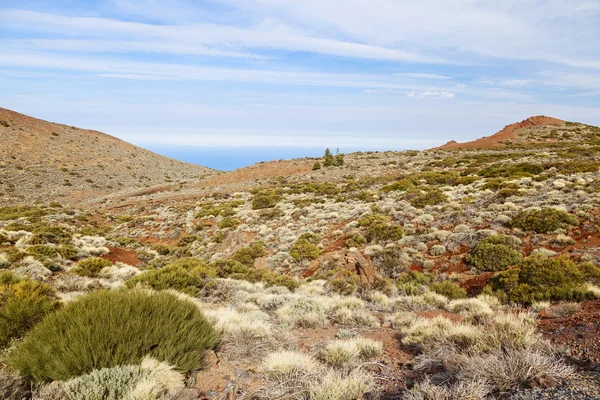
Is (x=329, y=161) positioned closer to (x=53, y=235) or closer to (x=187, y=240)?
(x=187, y=240)

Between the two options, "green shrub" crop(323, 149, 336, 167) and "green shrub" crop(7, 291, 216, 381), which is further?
"green shrub" crop(323, 149, 336, 167)

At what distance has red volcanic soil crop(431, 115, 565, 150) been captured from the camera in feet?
194

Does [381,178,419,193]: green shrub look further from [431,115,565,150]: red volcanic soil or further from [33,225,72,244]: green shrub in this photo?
[431,115,565,150]: red volcanic soil

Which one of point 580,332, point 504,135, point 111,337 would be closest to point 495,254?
point 580,332

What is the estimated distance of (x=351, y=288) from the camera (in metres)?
11.1

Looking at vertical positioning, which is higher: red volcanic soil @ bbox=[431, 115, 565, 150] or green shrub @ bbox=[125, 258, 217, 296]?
red volcanic soil @ bbox=[431, 115, 565, 150]

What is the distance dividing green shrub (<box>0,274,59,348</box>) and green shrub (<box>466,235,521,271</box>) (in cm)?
1322

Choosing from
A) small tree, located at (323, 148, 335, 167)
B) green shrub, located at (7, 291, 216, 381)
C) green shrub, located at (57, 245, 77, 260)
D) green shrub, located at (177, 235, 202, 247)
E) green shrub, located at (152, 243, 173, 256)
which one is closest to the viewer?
green shrub, located at (7, 291, 216, 381)

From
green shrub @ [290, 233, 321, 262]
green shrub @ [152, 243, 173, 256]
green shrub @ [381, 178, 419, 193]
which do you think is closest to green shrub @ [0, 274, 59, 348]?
green shrub @ [290, 233, 321, 262]

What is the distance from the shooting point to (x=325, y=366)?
15.9 feet

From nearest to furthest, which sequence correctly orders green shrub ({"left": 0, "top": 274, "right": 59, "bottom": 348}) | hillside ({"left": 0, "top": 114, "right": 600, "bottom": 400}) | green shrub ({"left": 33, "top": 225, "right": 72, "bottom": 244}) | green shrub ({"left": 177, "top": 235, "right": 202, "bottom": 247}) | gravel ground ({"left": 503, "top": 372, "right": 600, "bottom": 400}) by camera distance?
gravel ground ({"left": 503, "top": 372, "right": 600, "bottom": 400})
hillside ({"left": 0, "top": 114, "right": 600, "bottom": 400})
green shrub ({"left": 0, "top": 274, "right": 59, "bottom": 348})
green shrub ({"left": 33, "top": 225, "right": 72, "bottom": 244})
green shrub ({"left": 177, "top": 235, "right": 202, "bottom": 247})

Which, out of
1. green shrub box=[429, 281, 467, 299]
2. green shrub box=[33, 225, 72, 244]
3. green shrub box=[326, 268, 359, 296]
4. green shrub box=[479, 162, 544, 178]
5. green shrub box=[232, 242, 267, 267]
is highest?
green shrub box=[479, 162, 544, 178]

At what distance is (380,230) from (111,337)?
14255mm

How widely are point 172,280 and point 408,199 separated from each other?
55.5ft
